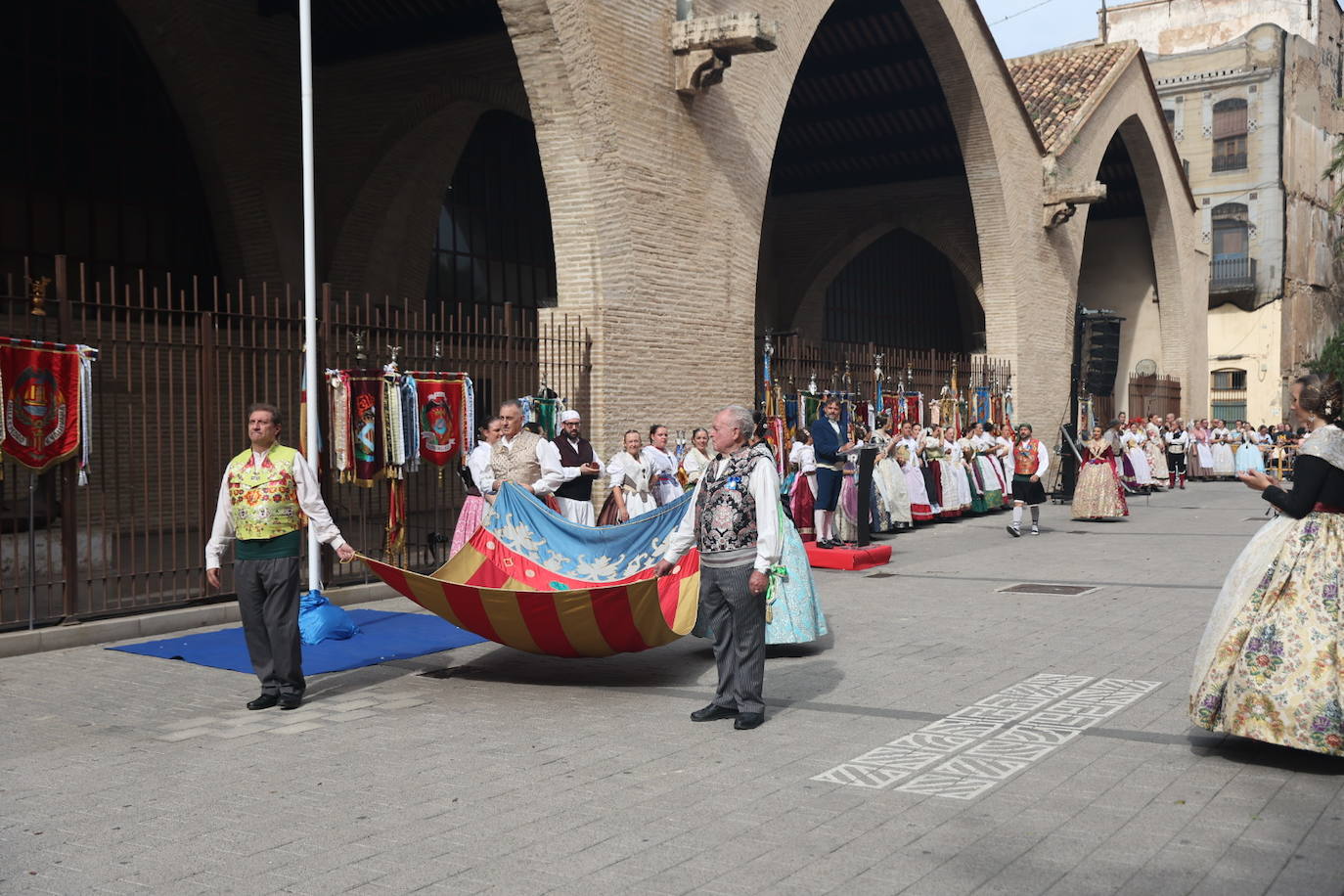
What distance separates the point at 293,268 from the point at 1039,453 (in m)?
10.2

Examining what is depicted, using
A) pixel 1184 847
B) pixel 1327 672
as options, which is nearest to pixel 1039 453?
pixel 1327 672

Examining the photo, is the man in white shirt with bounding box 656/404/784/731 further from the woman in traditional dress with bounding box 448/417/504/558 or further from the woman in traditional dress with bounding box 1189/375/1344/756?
the woman in traditional dress with bounding box 448/417/504/558

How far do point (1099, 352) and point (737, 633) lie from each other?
50.3ft

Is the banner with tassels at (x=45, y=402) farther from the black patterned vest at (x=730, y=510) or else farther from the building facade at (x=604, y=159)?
the building facade at (x=604, y=159)

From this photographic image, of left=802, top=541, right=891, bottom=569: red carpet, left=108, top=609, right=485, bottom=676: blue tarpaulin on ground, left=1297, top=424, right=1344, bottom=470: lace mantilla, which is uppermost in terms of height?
left=1297, top=424, right=1344, bottom=470: lace mantilla

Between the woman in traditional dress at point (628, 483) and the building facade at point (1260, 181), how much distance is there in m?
29.3

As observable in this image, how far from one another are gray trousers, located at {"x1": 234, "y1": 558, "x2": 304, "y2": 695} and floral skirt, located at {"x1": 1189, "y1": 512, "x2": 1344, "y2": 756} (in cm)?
459

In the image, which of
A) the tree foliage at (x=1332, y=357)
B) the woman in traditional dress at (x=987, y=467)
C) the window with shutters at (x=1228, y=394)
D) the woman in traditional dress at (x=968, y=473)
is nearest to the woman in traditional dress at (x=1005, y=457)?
the woman in traditional dress at (x=987, y=467)

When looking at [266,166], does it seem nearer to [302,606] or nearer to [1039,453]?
[302,606]

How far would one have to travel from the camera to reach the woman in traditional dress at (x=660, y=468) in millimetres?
12570

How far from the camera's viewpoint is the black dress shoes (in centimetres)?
Result: 647

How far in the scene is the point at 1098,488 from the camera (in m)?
18.5

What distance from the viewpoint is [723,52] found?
1395cm

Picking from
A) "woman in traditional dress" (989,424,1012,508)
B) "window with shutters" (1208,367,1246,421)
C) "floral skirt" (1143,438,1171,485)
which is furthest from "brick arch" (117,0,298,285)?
"window with shutters" (1208,367,1246,421)
